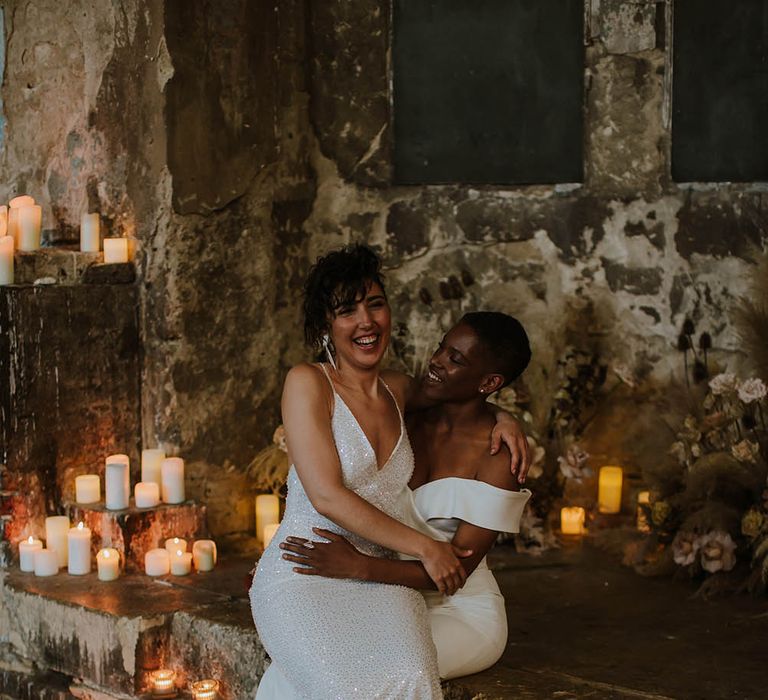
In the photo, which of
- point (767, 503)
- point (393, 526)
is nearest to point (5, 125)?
point (393, 526)

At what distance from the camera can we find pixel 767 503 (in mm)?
3553

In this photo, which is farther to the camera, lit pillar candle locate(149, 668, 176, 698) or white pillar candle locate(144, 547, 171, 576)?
white pillar candle locate(144, 547, 171, 576)

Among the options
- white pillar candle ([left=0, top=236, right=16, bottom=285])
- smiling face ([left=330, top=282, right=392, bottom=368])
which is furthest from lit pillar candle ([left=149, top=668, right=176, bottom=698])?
white pillar candle ([left=0, top=236, right=16, bottom=285])

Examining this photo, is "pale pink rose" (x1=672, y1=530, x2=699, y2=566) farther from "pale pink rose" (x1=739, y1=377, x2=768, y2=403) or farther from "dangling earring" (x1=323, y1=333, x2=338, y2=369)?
"dangling earring" (x1=323, y1=333, x2=338, y2=369)

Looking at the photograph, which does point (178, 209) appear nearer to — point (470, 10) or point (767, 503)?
point (470, 10)

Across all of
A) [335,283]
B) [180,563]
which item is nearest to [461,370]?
[335,283]

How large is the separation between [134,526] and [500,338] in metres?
1.66

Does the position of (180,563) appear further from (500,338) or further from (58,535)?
(500,338)

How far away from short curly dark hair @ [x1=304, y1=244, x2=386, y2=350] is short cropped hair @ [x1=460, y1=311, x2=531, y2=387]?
25cm

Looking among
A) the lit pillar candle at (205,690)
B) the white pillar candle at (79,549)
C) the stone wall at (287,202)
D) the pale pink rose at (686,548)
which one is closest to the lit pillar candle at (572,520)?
the stone wall at (287,202)

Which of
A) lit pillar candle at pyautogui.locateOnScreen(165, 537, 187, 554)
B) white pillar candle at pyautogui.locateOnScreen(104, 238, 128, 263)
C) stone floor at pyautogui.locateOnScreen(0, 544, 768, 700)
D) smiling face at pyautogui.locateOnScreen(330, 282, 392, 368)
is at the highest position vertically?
white pillar candle at pyautogui.locateOnScreen(104, 238, 128, 263)

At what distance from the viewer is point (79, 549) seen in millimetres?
3840

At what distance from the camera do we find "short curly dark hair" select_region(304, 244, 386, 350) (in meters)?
2.78

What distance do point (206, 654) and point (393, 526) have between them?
962mm
